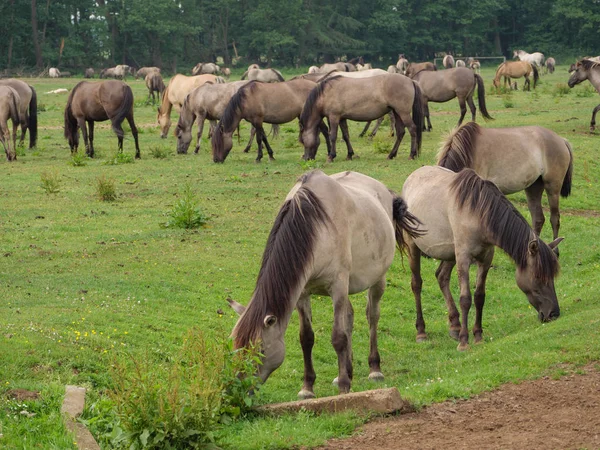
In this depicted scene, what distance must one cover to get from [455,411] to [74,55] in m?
62.4

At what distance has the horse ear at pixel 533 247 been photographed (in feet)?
28.4

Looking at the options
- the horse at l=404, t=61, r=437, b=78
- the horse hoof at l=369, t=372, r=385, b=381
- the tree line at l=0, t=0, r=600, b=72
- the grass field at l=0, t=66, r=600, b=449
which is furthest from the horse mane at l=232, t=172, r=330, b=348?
the tree line at l=0, t=0, r=600, b=72

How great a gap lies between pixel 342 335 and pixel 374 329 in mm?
1140

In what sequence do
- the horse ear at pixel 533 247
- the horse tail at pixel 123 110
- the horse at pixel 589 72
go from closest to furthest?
1. the horse ear at pixel 533 247
2. the horse tail at pixel 123 110
3. the horse at pixel 589 72

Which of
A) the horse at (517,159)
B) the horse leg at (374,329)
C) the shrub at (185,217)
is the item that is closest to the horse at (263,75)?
the shrub at (185,217)

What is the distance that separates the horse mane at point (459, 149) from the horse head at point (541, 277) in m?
2.55

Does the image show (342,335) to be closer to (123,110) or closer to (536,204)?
(536,204)

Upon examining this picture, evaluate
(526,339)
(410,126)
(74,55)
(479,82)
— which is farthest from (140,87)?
(526,339)

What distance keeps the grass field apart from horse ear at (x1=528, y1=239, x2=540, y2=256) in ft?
2.41

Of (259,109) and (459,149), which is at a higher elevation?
(459,149)

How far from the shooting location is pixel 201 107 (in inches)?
914

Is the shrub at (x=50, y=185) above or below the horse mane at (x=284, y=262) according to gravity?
below

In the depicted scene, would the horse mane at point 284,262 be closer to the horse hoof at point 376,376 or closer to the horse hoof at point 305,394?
the horse hoof at point 305,394

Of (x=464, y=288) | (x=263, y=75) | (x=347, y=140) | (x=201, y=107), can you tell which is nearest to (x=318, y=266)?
(x=464, y=288)
